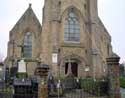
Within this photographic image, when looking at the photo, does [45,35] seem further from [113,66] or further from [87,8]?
[113,66]

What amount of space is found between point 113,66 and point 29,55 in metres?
26.0

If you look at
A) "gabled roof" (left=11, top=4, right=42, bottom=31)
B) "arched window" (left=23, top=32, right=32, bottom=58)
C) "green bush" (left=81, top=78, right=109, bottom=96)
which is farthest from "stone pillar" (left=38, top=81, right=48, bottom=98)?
"gabled roof" (left=11, top=4, right=42, bottom=31)

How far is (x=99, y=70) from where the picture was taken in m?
35.2

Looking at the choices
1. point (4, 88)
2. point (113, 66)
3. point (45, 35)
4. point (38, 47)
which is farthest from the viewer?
point (38, 47)

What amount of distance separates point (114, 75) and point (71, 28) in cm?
2110

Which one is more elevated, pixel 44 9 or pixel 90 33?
pixel 44 9

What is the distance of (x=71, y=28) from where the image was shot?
1411 inches

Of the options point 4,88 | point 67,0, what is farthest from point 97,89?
point 67,0

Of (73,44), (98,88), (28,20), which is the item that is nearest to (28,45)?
(28,20)

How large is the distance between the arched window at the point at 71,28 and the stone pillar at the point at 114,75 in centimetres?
2027

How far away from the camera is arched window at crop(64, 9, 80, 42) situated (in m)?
35.6

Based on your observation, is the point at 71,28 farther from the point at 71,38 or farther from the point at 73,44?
the point at 73,44

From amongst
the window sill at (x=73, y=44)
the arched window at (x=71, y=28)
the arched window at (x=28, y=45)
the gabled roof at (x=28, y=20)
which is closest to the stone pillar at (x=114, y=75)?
the window sill at (x=73, y=44)

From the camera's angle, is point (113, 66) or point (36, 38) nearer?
point (113, 66)
